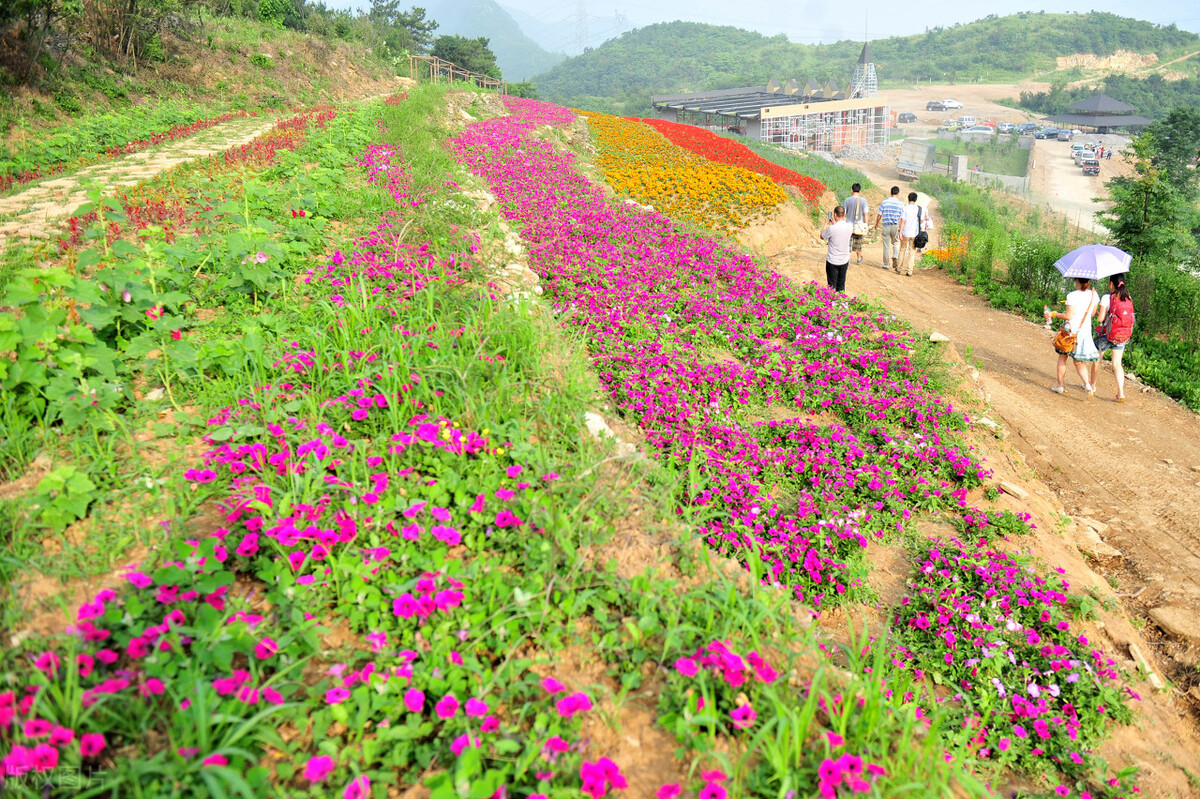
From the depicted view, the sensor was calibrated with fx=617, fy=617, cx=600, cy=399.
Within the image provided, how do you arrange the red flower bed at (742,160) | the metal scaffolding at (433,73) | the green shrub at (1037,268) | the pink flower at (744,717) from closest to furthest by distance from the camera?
the pink flower at (744,717)
the green shrub at (1037,268)
the red flower bed at (742,160)
the metal scaffolding at (433,73)

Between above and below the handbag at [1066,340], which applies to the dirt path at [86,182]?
above

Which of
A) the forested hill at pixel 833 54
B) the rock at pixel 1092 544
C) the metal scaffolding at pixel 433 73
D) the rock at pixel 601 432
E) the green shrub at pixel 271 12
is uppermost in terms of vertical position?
the forested hill at pixel 833 54

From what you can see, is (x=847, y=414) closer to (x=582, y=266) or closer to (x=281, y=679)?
(x=582, y=266)

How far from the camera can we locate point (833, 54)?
160625 millimetres

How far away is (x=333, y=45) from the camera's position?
93.8ft

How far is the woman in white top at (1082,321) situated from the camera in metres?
7.62

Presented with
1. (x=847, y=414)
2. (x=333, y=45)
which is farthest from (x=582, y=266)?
(x=333, y=45)

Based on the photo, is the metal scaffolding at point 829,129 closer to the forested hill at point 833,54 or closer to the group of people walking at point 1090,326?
the forested hill at point 833,54

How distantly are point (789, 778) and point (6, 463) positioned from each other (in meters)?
3.96

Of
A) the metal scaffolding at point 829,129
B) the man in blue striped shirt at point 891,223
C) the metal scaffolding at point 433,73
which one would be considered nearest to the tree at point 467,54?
the metal scaffolding at point 433,73

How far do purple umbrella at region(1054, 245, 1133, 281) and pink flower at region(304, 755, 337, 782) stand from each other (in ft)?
29.8

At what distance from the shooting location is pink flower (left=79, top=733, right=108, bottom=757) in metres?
1.90

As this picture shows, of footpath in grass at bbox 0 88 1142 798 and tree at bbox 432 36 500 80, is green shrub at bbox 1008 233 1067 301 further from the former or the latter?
tree at bbox 432 36 500 80

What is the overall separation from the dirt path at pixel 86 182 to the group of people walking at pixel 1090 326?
33.7 feet
